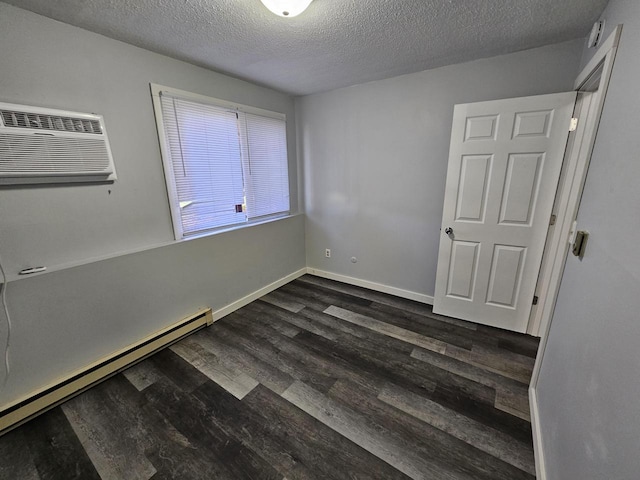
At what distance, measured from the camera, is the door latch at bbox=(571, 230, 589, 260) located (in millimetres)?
1195

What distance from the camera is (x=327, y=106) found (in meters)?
3.07

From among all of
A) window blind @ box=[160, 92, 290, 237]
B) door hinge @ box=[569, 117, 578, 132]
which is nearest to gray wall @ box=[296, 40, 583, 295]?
door hinge @ box=[569, 117, 578, 132]

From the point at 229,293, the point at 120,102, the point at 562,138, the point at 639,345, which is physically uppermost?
the point at 120,102

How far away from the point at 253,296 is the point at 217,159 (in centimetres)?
158

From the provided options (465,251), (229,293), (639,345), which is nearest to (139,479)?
(229,293)

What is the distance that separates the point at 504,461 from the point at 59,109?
10.7ft

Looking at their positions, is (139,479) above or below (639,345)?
below

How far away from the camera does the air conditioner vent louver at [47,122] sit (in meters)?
1.42

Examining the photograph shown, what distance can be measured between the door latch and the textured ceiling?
1329mm

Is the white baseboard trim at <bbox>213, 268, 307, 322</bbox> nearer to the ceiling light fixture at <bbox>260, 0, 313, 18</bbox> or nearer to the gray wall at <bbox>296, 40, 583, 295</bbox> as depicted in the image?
the gray wall at <bbox>296, 40, 583, 295</bbox>

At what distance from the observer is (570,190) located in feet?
6.46

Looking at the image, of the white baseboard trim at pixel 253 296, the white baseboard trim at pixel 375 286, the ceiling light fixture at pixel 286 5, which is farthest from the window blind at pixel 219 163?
A: the ceiling light fixture at pixel 286 5

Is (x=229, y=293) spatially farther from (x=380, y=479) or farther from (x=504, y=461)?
(x=504, y=461)

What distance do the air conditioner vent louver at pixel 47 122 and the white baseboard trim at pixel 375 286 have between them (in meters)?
2.79
